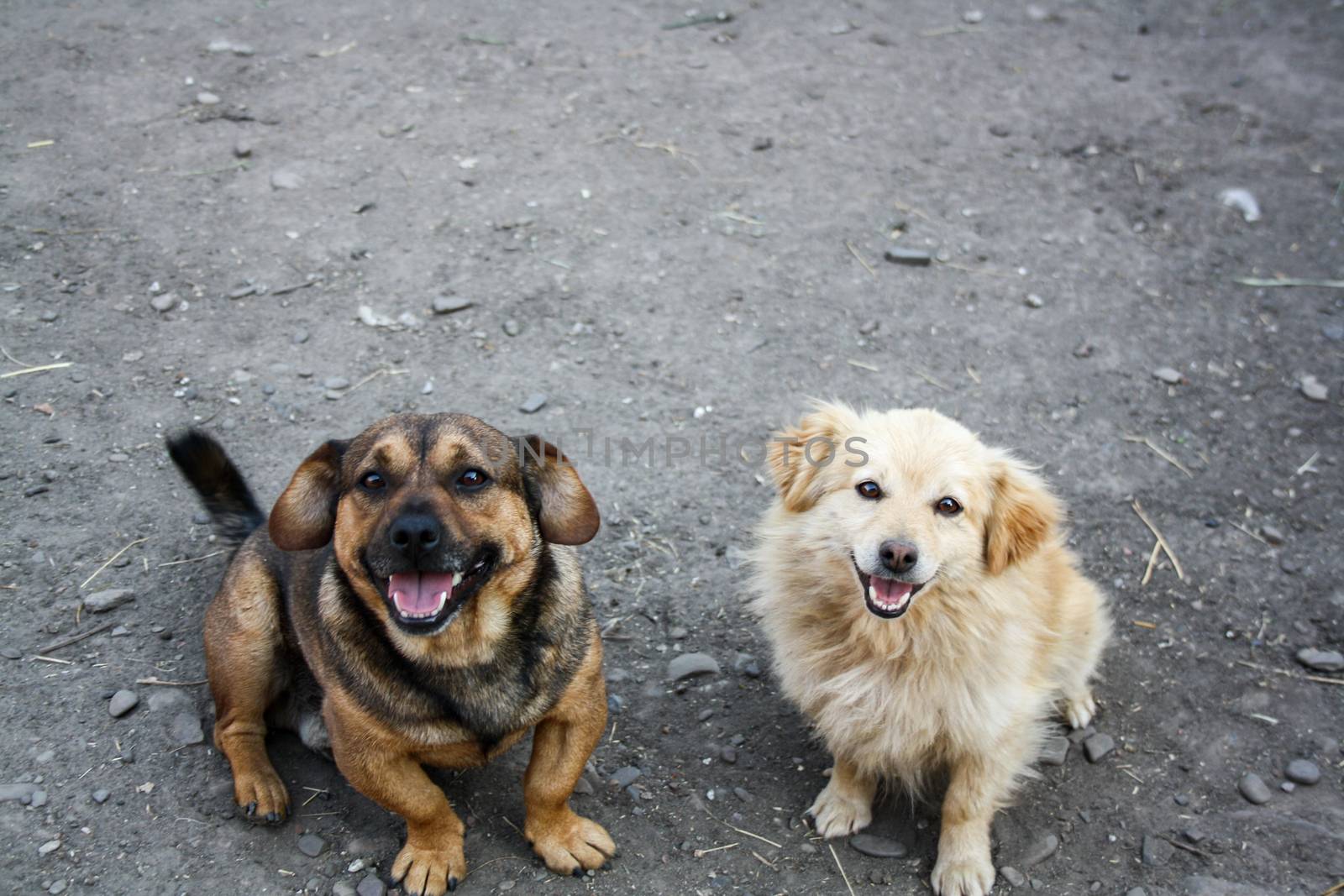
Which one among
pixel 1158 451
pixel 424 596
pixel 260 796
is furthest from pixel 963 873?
pixel 1158 451

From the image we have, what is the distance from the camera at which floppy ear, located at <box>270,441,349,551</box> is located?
3.10 metres

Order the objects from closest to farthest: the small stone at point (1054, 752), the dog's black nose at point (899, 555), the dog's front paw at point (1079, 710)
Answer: the dog's black nose at point (899, 555) → the small stone at point (1054, 752) → the dog's front paw at point (1079, 710)

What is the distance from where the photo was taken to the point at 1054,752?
3.84 meters

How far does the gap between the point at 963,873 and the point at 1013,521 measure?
1151 millimetres

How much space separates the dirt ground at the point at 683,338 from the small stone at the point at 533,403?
0.09 feet

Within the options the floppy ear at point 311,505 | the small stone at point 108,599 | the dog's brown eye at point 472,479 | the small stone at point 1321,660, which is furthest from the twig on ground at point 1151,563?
the small stone at point 108,599

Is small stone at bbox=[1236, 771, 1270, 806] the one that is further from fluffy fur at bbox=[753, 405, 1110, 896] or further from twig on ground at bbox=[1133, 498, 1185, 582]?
twig on ground at bbox=[1133, 498, 1185, 582]

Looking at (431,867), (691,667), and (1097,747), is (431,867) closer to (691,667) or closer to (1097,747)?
(691,667)

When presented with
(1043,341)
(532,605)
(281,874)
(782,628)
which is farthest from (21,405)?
(1043,341)

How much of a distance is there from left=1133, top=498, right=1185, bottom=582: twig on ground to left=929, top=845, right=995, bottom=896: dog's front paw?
1.79 metres

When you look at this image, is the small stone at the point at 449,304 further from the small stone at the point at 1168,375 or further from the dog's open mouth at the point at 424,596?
the small stone at the point at 1168,375

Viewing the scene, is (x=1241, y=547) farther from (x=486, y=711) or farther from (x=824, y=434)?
(x=486, y=711)

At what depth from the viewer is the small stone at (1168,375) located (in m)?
5.50

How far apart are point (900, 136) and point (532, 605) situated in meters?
4.93
